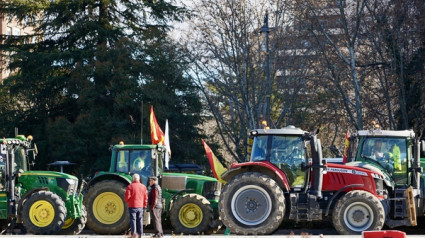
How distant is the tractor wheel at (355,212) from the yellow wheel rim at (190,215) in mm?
4299

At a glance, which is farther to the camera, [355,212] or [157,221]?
[355,212]

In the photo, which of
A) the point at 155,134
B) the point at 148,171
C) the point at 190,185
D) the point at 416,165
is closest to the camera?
the point at 416,165

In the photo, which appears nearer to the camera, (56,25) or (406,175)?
(406,175)

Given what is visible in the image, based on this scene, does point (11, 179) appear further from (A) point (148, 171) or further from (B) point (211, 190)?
(B) point (211, 190)

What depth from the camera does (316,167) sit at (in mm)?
17328

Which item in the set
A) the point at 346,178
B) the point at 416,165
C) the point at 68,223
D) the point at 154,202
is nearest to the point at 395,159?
the point at 416,165

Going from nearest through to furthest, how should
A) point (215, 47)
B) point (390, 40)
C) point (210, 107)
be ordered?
1. point (390, 40)
2. point (215, 47)
3. point (210, 107)

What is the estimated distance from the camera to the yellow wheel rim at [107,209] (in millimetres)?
20344

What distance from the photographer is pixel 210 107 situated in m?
35.9

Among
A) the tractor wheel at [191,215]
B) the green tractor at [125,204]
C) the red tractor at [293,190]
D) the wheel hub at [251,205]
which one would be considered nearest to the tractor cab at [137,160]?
the green tractor at [125,204]

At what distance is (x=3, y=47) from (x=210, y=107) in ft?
37.5

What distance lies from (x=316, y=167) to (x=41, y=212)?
6959 millimetres

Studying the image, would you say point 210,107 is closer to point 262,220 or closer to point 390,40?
point 390,40

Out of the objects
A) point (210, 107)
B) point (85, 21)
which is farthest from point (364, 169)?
point (85, 21)
